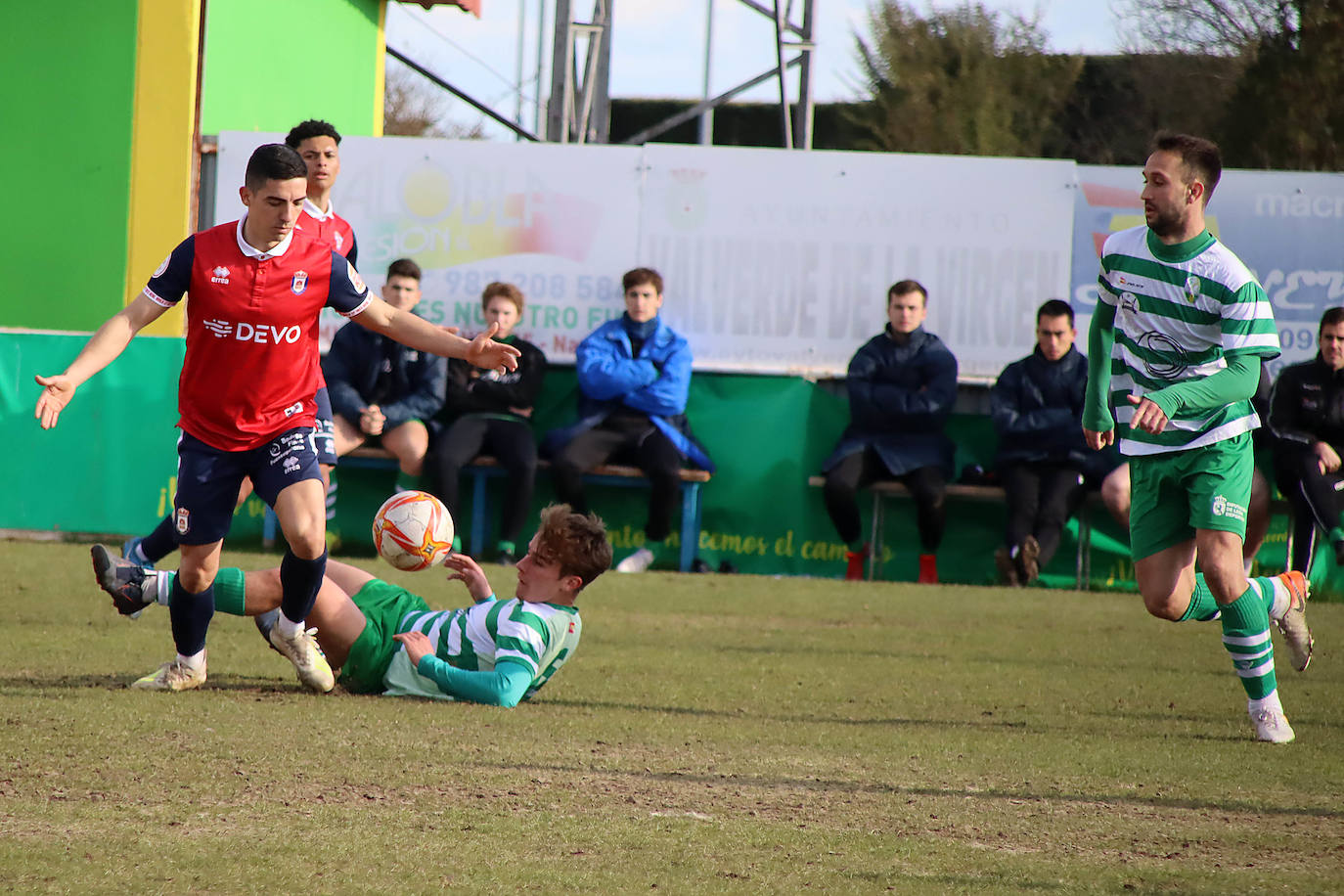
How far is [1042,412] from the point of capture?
10680 mm

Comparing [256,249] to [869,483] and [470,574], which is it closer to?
[470,574]

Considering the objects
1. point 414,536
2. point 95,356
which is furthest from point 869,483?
point 95,356

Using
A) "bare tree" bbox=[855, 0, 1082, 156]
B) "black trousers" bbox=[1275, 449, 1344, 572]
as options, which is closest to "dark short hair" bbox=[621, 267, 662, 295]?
"black trousers" bbox=[1275, 449, 1344, 572]

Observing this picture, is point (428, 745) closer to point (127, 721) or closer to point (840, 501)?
point (127, 721)

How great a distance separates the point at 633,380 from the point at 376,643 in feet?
17.4

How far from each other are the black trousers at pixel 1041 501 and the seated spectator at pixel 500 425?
10.9ft

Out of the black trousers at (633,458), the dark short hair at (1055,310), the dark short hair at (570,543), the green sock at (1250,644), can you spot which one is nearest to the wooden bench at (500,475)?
the black trousers at (633,458)

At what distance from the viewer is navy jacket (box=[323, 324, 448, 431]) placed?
35.9 feet

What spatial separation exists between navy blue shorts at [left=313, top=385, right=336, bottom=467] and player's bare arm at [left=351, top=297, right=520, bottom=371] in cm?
38

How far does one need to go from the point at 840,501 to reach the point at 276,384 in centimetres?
595

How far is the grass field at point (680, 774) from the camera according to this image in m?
3.59

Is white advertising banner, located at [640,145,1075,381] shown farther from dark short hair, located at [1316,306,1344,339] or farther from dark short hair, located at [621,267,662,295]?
dark short hair, located at [1316,306,1344,339]

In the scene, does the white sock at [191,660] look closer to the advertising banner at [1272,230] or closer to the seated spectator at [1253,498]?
the seated spectator at [1253,498]

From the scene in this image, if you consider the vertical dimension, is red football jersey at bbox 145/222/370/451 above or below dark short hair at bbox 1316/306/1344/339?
below
